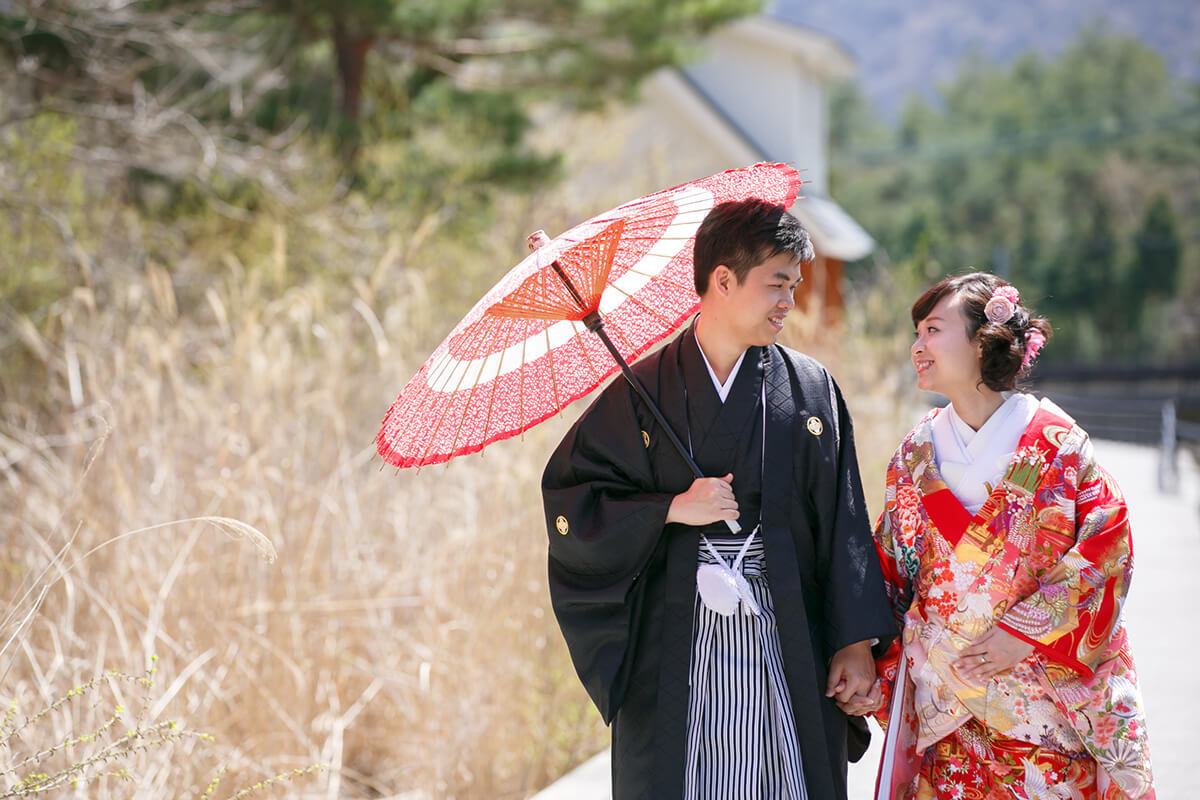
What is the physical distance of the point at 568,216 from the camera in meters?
6.53

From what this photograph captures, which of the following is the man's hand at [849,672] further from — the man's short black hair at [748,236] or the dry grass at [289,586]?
the dry grass at [289,586]

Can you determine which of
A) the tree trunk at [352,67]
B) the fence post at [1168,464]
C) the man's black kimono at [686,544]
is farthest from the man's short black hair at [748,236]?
the fence post at [1168,464]

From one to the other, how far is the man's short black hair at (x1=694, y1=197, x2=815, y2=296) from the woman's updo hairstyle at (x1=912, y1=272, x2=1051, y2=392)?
13.3 inches

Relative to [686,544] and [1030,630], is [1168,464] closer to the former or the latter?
[1030,630]

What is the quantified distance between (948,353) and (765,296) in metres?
0.42

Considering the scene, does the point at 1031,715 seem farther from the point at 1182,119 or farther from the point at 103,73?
the point at 1182,119

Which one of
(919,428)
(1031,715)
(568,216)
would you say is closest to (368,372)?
(568,216)

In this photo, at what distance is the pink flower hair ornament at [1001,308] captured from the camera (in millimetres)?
2188

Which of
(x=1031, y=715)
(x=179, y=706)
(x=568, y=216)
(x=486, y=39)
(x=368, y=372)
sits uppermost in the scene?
(x=486, y=39)

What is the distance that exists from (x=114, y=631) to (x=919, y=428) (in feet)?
7.78

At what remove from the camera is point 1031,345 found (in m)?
2.25

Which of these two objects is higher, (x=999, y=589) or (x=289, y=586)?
(x=999, y=589)

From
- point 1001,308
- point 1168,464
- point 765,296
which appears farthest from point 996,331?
point 1168,464

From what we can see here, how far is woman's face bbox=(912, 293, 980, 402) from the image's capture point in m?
2.26
